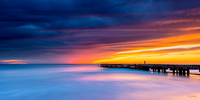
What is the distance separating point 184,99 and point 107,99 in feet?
26.5

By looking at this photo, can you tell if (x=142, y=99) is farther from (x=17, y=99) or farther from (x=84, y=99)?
(x=17, y=99)

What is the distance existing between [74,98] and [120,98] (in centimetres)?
512

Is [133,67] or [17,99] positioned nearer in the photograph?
[17,99]

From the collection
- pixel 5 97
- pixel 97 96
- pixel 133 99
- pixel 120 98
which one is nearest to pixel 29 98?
pixel 5 97

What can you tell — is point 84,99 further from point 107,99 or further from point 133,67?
point 133,67

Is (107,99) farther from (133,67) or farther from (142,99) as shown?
(133,67)

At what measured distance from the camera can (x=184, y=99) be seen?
1842 centimetres

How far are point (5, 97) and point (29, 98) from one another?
3.23 meters

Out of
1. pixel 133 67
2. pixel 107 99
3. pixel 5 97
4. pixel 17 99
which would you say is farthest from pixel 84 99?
pixel 133 67

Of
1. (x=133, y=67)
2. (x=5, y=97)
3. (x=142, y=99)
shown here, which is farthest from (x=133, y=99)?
(x=133, y=67)

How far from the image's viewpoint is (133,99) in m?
18.8

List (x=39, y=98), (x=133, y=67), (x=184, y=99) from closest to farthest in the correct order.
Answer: (x=184, y=99) → (x=39, y=98) → (x=133, y=67)

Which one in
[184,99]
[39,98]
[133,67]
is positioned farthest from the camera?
[133,67]

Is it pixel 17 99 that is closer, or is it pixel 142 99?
pixel 142 99
